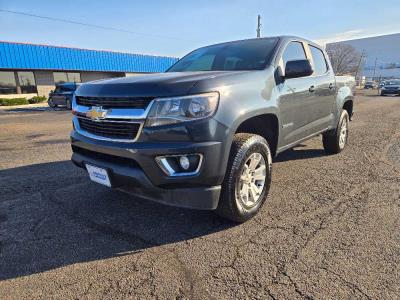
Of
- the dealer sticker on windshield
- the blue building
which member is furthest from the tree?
the dealer sticker on windshield

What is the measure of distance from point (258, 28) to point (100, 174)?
36.6 m

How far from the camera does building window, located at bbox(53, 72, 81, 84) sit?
105 feet

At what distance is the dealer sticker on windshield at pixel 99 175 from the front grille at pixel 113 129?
0.32 m

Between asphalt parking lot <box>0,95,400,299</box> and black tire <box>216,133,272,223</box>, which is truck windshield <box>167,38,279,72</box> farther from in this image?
asphalt parking lot <box>0,95,400,299</box>

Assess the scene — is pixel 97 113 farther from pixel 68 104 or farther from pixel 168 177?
pixel 68 104

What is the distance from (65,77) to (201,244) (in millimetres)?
34304

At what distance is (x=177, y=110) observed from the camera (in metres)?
2.56

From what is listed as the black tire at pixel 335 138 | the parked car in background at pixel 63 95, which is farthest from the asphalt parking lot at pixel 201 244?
the parked car in background at pixel 63 95

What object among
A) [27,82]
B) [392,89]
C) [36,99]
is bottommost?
[392,89]

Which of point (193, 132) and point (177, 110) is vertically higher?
point (177, 110)

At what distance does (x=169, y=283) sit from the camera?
2268 mm

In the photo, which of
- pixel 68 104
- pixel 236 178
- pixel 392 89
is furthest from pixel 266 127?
pixel 392 89

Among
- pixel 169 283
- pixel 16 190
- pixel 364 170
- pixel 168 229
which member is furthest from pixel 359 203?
pixel 16 190

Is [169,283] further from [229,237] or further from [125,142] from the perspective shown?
[125,142]
